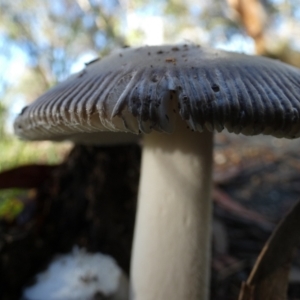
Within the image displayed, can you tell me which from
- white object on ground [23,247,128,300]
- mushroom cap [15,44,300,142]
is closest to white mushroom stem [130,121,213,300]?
white object on ground [23,247,128,300]

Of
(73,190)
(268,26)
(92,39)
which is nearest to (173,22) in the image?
(92,39)

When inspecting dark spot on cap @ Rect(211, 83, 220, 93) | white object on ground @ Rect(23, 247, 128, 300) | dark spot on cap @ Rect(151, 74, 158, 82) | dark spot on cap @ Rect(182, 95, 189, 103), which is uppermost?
dark spot on cap @ Rect(151, 74, 158, 82)

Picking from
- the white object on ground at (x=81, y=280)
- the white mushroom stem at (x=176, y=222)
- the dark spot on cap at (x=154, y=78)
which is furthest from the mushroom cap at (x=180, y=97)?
the white object on ground at (x=81, y=280)

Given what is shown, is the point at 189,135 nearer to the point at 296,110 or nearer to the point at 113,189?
the point at 296,110

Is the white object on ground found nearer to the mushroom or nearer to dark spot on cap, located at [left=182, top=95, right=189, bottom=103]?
the mushroom

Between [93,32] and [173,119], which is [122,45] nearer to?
[93,32]

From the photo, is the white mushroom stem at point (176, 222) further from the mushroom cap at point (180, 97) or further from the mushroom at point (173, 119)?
the mushroom cap at point (180, 97)

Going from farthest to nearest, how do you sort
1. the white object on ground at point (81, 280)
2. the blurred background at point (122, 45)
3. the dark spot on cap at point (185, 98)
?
the blurred background at point (122, 45)
the white object on ground at point (81, 280)
the dark spot on cap at point (185, 98)

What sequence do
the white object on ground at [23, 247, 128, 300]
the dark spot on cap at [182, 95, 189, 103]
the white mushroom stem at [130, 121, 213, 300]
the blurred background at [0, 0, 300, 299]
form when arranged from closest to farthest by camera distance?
the dark spot on cap at [182, 95, 189, 103], the white mushroom stem at [130, 121, 213, 300], the white object on ground at [23, 247, 128, 300], the blurred background at [0, 0, 300, 299]
